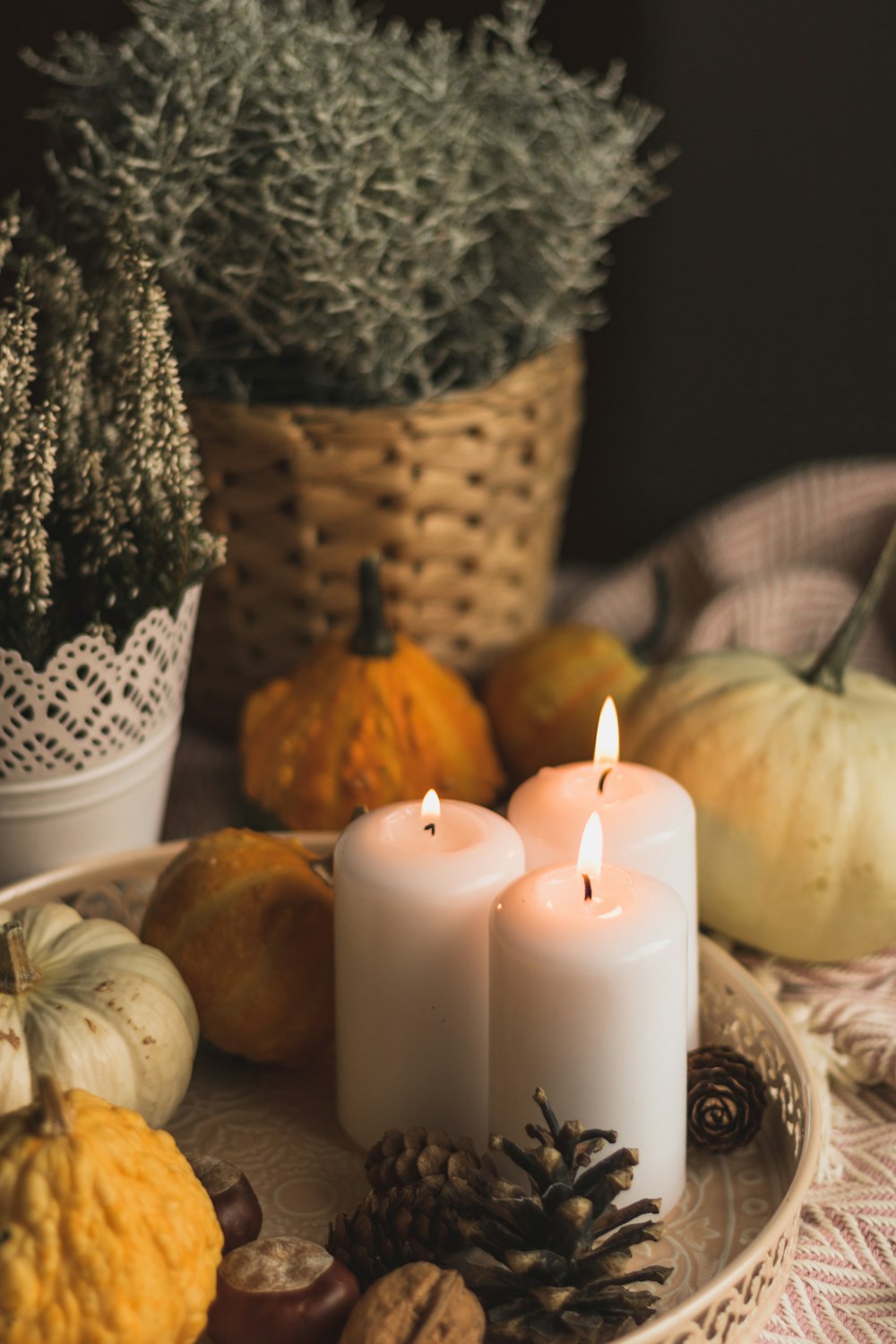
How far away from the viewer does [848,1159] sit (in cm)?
69

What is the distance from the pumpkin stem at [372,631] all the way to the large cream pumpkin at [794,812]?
20 centimetres

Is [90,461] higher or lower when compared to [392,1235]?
higher

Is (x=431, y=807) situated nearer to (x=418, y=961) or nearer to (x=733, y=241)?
(x=418, y=961)

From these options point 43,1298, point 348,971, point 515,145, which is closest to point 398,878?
point 348,971

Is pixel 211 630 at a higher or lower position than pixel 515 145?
lower

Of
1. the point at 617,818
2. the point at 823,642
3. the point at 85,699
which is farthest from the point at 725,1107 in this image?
the point at 823,642

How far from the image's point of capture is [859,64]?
1194mm

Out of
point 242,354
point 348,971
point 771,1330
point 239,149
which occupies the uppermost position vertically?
point 239,149

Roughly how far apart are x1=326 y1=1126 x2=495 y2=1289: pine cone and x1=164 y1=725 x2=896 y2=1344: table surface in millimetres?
152

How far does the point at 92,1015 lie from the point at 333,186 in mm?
529

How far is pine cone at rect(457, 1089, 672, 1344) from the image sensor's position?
0.51 meters

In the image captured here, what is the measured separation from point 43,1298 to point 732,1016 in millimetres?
387

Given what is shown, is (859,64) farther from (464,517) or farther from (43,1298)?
(43,1298)

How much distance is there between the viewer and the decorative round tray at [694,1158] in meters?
0.53
